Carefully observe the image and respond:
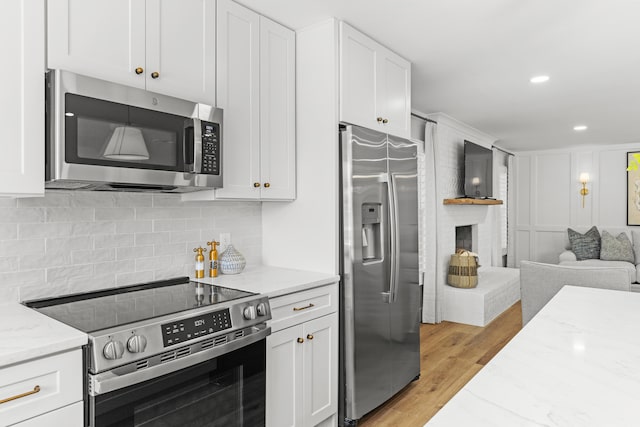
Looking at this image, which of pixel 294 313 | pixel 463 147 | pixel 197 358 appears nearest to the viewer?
pixel 197 358

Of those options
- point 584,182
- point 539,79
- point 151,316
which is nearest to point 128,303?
point 151,316

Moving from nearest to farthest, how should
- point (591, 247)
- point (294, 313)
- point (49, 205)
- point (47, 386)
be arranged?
point (47, 386), point (49, 205), point (294, 313), point (591, 247)

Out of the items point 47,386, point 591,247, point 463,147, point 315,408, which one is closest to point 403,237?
point 315,408

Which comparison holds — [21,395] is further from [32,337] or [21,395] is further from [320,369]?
[320,369]

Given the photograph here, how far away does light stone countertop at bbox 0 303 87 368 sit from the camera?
1238 mm

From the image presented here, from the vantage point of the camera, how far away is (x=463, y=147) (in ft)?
18.5

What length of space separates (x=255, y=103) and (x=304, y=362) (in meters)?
1.45

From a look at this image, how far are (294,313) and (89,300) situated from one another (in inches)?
37.7

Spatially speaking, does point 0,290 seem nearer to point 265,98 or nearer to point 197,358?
point 197,358

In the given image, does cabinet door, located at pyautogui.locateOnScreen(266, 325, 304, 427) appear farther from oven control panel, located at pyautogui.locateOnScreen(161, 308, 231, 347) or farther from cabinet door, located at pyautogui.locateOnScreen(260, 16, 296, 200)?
cabinet door, located at pyautogui.locateOnScreen(260, 16, 296, 200)

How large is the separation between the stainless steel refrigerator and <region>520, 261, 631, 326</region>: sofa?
78 cm

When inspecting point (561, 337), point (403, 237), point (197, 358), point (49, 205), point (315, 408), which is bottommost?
point (315, 408)

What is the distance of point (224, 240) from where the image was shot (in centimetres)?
266

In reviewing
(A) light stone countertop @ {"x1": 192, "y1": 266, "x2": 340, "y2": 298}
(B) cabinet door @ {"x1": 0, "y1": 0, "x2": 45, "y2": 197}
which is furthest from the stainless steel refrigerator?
(B) cabinet door @ {"x1": 0, "y1": 0, "x2": 45, "y2": 197}
